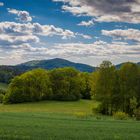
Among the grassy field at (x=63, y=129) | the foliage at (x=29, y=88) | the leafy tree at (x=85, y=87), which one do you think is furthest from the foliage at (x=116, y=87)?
the leafy tree at (x=85, y=87)

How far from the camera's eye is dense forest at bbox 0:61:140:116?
283 feet

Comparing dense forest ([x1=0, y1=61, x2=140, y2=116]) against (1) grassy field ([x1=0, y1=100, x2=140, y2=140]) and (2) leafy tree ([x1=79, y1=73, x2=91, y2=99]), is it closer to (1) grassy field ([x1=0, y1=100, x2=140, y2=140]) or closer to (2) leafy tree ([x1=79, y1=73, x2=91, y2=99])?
(2) leafy tree ([x1=79, y1=73, x2=91, y2=99])

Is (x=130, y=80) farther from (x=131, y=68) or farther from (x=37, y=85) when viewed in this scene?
(x=37, y=85)

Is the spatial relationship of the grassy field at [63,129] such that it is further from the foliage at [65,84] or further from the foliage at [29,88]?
the foliage at [65,84]

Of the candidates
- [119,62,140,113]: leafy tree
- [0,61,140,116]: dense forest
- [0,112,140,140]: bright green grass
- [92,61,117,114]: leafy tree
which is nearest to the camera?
[0,112,140,140]: bright green grass

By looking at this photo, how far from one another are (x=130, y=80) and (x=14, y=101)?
→ 5772 centimetres

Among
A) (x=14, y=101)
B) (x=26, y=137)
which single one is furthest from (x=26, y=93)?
(x=26, y=137)

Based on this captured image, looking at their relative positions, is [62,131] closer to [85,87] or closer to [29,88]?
[29,88]

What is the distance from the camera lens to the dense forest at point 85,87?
86.2m

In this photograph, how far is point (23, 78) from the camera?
438 ft

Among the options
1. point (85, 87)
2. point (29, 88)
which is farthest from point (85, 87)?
point (29, 88)

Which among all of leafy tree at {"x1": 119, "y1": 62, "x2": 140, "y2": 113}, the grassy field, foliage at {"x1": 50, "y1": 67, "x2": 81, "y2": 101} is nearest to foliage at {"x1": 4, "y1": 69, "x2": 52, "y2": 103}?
foliage at {"x1": 50, "y1": 67, "x2": 81, "y2": 101}

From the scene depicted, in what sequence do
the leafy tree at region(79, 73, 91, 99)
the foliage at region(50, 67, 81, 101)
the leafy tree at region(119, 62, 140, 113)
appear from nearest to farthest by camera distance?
1. the leafy tree at region(119, 62, 140, 113)
2. the foliage at region(50, 67, 81, 101)
3. the leafy tree at region(79, 73, 91, 99)

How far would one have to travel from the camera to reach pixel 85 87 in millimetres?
146250
